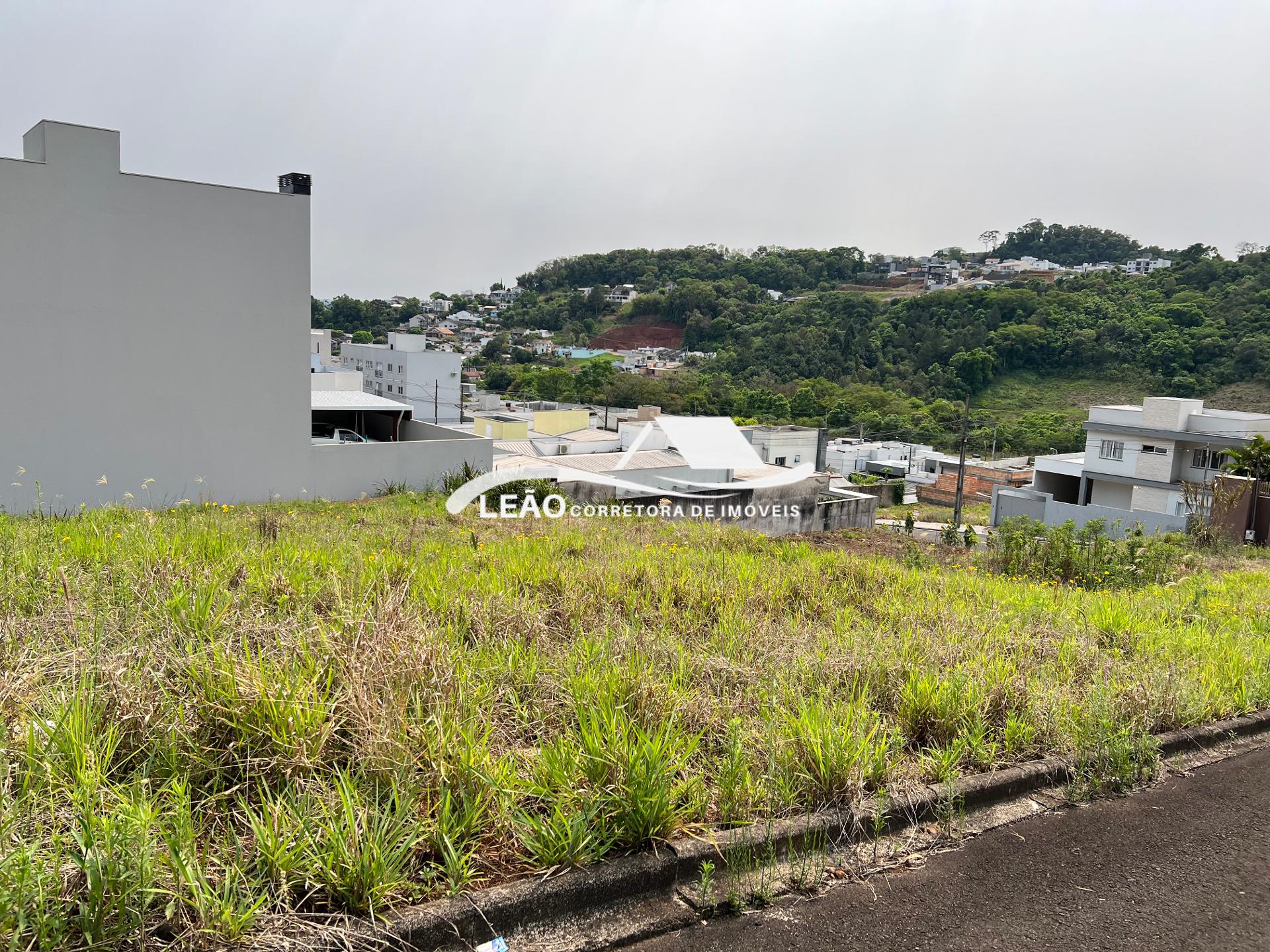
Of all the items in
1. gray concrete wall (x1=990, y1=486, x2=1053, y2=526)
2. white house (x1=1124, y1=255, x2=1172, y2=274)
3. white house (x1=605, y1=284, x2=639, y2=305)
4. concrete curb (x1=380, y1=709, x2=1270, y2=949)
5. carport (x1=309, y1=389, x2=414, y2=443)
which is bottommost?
gray concrete wall (x1=990, y1=486, x2=1053, y2=526)

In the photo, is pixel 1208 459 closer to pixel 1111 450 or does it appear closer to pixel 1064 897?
pixel 1111 450

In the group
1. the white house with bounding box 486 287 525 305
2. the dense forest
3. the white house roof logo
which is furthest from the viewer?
the white house with bounding box 486 287 525 305

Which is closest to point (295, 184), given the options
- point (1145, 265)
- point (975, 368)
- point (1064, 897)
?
point (1064, 897)

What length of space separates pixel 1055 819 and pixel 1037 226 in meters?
151

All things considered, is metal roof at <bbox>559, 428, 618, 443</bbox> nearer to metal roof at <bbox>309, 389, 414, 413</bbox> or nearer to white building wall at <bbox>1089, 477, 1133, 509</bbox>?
metal roof at <bbox>309, 389, 414, 413</bbox>

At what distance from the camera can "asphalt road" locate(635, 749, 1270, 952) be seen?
7.54ft

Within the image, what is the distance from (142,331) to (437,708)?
1557cm

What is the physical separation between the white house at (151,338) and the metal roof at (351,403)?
3.15 m

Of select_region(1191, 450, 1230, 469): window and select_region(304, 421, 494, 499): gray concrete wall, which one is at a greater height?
select_region(1191, 450, 1230, 469): window

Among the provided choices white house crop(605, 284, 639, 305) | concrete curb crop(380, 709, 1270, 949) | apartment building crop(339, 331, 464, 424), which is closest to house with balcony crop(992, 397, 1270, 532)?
concrete curb crop(380, 709, 1270, 949)

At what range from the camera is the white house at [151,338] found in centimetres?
1411

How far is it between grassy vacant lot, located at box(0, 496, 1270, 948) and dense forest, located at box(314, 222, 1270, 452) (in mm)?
50466

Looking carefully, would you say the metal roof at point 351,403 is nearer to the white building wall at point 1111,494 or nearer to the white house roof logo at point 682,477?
the white house roof logo at point 682,477

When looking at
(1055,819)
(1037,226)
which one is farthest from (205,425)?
(1037,226)
